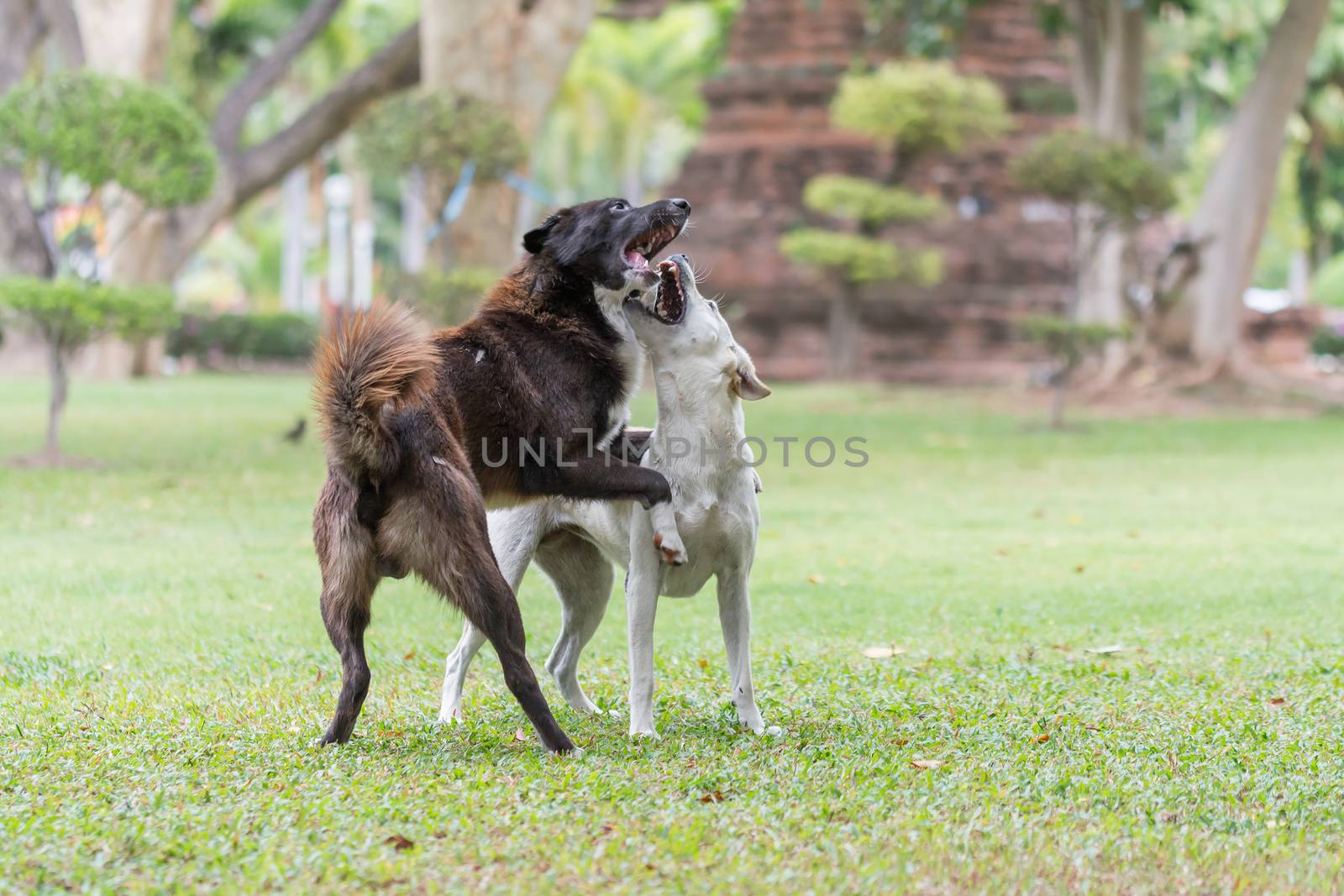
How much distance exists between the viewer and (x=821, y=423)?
18.0 metres

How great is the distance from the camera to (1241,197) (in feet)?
65.6

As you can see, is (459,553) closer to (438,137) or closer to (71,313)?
(71,313)

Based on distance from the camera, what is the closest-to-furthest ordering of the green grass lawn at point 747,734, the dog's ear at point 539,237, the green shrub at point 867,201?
the green grass lawn at point 747,734 → the dog's ear at point 539,237 → the green shrub at point 867,201

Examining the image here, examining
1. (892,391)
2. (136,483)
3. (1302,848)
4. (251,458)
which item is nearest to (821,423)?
(892,391)

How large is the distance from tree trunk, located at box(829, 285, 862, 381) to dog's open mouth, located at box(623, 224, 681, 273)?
67.8 ft

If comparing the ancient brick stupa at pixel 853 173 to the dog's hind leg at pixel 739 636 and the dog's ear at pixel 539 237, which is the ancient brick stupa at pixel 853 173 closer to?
the dog's ear at pixel 539 237

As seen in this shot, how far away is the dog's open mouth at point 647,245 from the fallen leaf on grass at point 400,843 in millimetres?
1873

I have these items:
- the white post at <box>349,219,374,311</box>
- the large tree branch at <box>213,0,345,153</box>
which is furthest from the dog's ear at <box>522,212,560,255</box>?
the white post at <box>349,219,374,311</box>

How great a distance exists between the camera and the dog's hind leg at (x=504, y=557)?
4.99m

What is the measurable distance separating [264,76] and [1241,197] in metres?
14.7

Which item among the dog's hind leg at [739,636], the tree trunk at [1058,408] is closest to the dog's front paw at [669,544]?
the dog's hind leg at [739,636]

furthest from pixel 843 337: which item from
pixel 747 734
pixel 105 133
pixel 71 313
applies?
pixel 747 734

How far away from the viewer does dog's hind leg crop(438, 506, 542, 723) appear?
→ 4.99 metres

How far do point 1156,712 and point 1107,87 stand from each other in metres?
17.3
